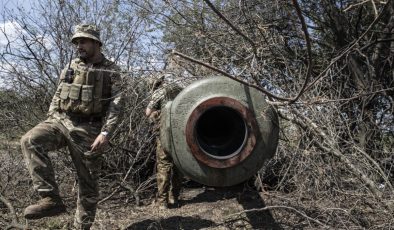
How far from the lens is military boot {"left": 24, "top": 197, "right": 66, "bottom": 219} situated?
13.2 ft

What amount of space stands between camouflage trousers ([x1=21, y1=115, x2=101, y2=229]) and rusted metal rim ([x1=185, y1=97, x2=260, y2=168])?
173 centimetres

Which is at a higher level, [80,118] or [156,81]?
[156,81]

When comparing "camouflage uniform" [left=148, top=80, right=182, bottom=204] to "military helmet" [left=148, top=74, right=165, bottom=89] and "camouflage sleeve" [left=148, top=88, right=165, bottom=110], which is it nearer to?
"camouflage sleeve" [left=148, top=88, right=165, bottom=110]

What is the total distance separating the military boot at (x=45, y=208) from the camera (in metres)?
4.04

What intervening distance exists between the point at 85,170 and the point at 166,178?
1.24 metres

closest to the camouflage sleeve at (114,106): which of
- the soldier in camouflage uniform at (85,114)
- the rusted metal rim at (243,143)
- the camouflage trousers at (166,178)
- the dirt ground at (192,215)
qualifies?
the soldier in camouflage uniform at (85,114)

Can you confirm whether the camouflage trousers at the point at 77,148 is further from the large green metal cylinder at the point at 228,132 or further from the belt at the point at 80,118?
the large green metal cylinder at the point at 228,132

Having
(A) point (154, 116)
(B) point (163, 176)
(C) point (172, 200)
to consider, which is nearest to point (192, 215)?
(C) point (172, 200)

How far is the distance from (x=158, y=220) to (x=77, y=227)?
2.47 ft

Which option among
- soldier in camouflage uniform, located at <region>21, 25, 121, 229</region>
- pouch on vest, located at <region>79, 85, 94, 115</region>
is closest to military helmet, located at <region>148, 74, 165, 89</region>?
soldier in camouflage uniform, located at <region>21, 25, 121, 229</region>

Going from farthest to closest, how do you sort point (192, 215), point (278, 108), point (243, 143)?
1. point (192, 215)
2. point (278, 108)
3. point (243, 143)

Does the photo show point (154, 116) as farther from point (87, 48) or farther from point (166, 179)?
point (87, 48)

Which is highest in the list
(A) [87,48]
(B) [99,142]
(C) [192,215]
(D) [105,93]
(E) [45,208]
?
(A) [87,48]

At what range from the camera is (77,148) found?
4551 mm
